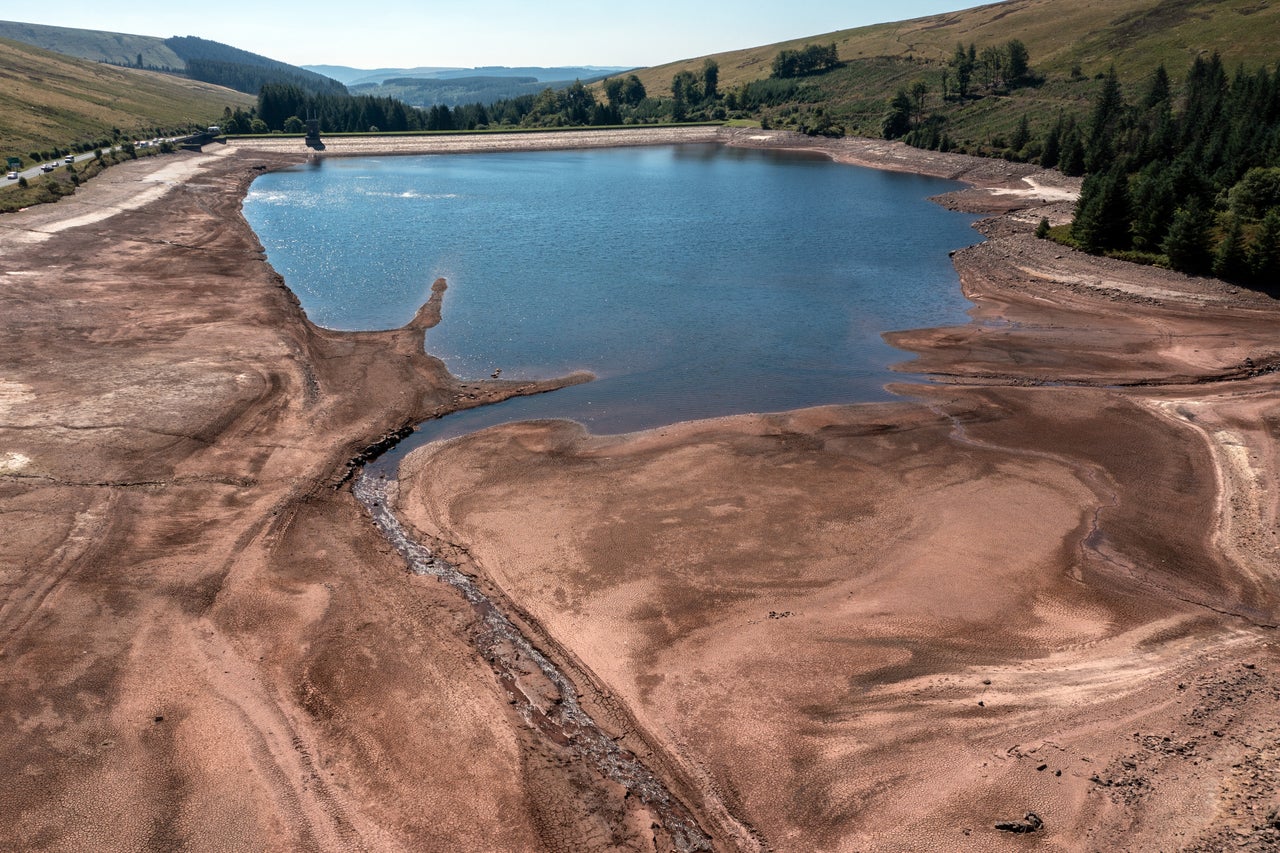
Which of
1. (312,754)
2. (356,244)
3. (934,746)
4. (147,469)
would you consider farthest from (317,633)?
(356,244)

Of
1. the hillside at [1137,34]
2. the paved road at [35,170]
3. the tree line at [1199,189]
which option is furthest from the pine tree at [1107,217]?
the paved road at [35,170]

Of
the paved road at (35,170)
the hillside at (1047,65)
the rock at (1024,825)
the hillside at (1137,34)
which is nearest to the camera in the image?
the rock at (1024,825)

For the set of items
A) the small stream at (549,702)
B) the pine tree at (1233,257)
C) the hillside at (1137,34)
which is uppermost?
the hillside at (1137,34)

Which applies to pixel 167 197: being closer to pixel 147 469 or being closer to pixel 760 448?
pixel 147 469

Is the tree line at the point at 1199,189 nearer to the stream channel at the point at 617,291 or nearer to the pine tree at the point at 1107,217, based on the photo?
the pine tree at the point at 1107,217

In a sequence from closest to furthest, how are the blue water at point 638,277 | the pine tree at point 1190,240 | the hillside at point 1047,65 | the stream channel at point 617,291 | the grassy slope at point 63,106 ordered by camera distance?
the stream channel at point 617,291, the blue water at point 638,277, the pine tree at point 1190,240, the grassy slope at point 63,106, the hillside at point 1047,65

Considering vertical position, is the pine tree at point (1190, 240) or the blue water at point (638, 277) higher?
the pine tree at point (1190, 240)

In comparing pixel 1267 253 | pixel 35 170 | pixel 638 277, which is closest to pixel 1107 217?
pixel 1267 253
